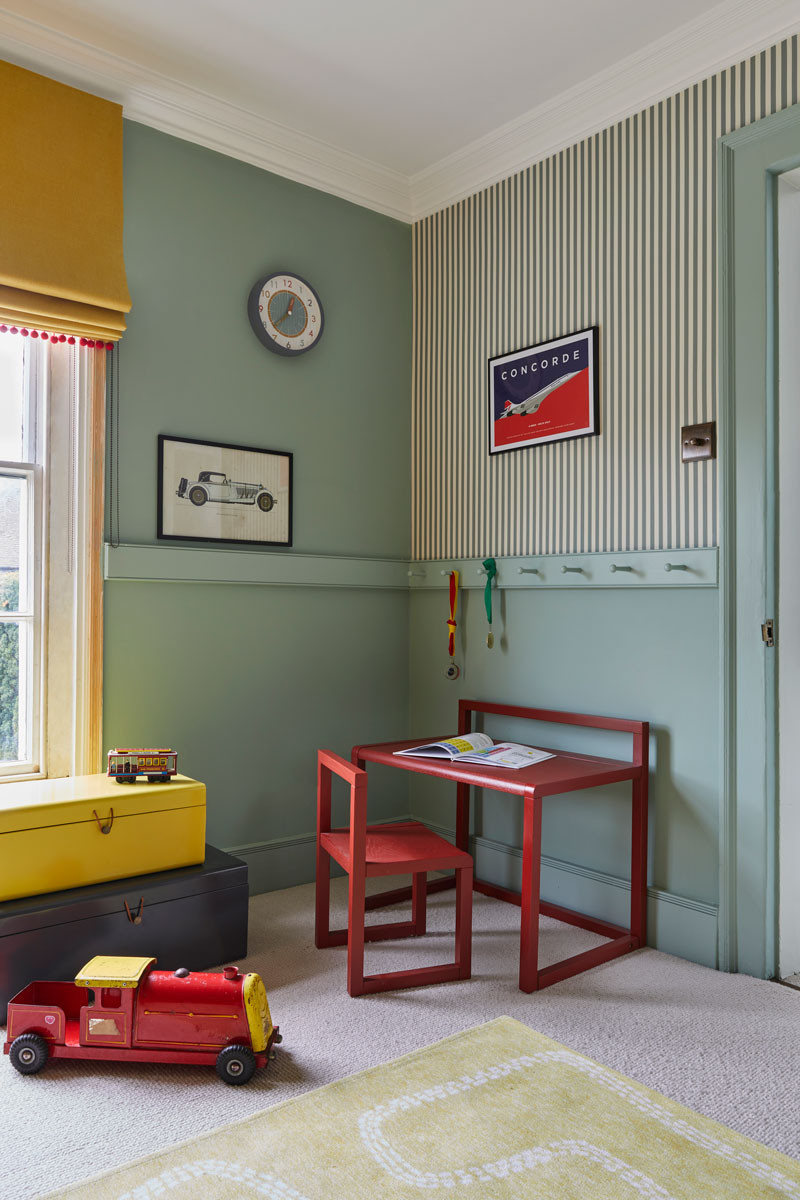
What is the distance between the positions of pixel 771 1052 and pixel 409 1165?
0.96 m

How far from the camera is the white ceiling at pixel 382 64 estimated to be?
2.39m

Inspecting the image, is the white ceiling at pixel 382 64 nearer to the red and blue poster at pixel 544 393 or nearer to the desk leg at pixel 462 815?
the red and blue poster at pixel 544 393

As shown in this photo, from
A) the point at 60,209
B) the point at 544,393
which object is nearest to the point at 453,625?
the point at 544,393

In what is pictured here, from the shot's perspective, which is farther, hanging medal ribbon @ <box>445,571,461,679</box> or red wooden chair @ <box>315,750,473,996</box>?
hanging medal ribbon @ <box>445,571,461,679</box>

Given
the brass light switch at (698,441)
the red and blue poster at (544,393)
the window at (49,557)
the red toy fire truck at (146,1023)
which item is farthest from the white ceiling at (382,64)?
the red toy fire truck at (146,1023)

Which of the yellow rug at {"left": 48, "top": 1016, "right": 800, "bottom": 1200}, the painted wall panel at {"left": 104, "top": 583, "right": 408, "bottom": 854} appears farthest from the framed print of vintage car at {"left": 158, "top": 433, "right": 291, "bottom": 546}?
the yellow rug at {"left": 48, "top": 1016, "right": 800, "bottom": 1200}

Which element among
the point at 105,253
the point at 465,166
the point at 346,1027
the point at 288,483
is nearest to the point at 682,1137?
the point at 346,1027

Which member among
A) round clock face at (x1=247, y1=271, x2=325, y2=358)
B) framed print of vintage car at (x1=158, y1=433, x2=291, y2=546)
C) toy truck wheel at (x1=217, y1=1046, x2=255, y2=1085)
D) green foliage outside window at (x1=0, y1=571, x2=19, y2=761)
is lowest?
toy truck wheel at (x1=217, y1=1046, x2=255, y2=1085)

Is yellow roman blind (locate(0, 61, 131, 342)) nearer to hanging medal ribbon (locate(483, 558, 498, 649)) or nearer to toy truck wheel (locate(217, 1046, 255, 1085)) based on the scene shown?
hanging medal ribbon (locate(483, 558, 498, 649))

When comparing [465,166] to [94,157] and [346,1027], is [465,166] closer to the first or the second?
[94,157]

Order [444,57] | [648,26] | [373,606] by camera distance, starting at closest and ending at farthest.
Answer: [648,26], [444,57], [373,606]

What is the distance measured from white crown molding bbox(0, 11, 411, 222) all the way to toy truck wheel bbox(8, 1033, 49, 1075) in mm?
2645

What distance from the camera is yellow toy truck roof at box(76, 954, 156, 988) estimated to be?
5.89ft

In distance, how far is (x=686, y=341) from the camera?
2521 millimetres
